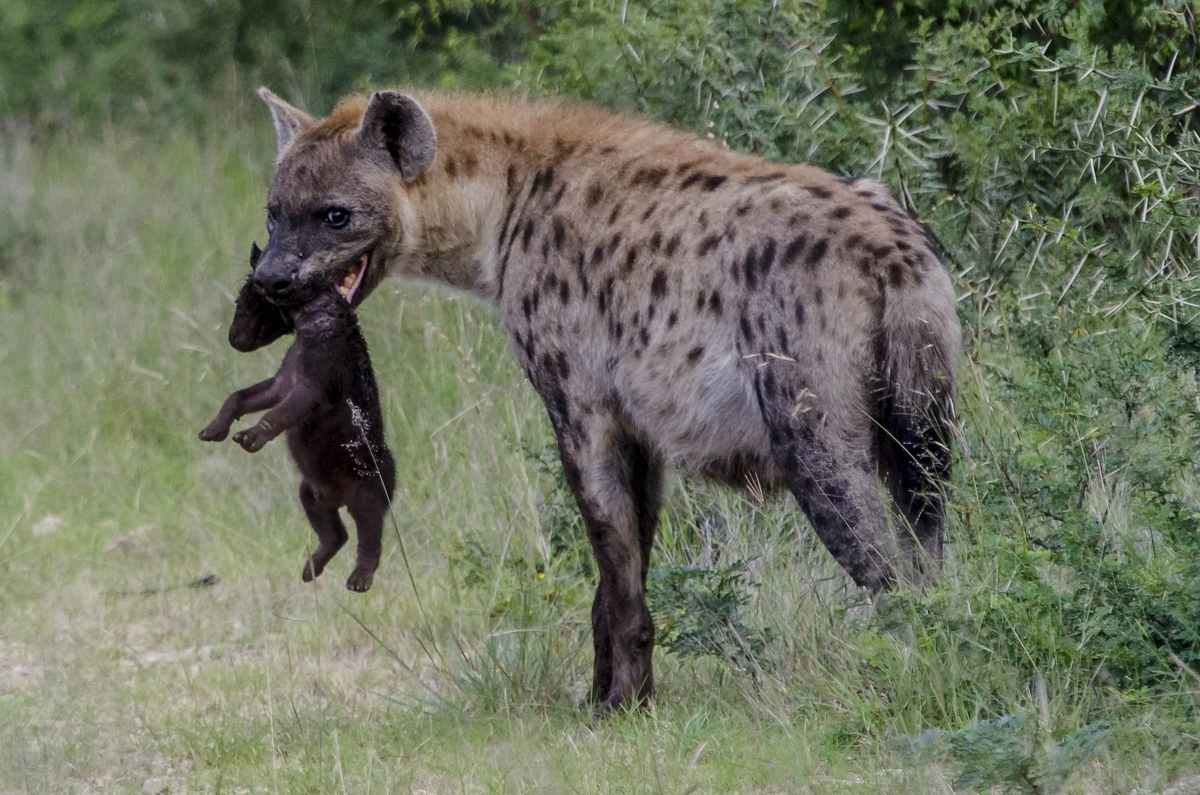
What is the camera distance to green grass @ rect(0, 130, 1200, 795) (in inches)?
141

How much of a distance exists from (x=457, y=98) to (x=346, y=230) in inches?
23.6

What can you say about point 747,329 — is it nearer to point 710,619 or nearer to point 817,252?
point 817,252

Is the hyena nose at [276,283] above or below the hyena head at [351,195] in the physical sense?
below

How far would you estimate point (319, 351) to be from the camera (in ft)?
14.1

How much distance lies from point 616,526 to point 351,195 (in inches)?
43.6

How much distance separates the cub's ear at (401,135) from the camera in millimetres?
4426

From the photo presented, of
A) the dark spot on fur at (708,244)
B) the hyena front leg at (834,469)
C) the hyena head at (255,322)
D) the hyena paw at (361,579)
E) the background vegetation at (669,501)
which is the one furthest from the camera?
the hyena head at (255,322)

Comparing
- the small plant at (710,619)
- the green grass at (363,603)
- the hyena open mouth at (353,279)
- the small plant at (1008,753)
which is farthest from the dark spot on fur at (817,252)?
the hyena open mouth at (353,279)

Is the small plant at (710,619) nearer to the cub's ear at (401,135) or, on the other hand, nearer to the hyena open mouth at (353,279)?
the hyena open mouth at (353,279)

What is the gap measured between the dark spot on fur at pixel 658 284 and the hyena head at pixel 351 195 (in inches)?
32.4

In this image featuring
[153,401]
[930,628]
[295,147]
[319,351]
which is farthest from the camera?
[153,401]

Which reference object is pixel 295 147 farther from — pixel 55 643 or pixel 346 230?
pixel 55 643

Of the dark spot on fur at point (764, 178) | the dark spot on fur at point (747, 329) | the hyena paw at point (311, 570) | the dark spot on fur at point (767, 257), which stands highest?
the dark spot on fur at point (764, 178)

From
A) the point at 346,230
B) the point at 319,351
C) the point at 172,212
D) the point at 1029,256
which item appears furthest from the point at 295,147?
the point at 172,212
